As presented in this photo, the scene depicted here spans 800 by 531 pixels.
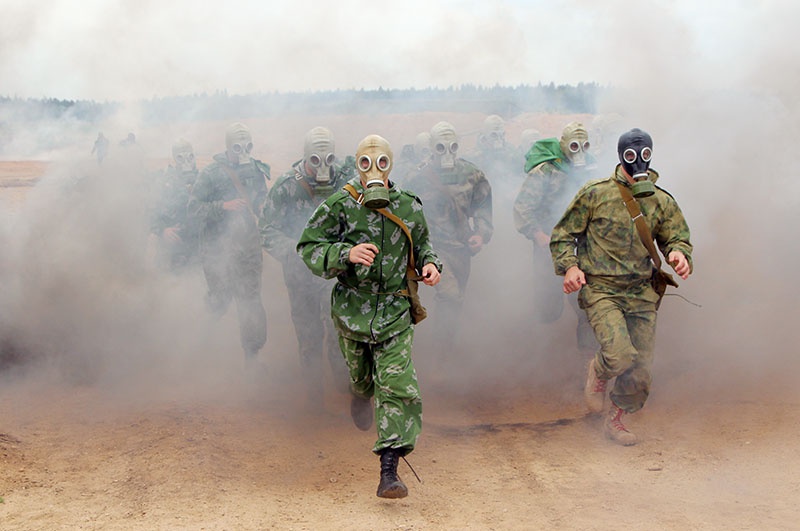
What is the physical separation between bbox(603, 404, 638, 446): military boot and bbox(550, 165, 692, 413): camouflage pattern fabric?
3.5 inches

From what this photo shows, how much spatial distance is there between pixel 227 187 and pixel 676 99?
479cm

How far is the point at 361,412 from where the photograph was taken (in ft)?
17.9

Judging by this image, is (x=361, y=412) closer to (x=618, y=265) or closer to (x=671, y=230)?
(x=618, y=265)

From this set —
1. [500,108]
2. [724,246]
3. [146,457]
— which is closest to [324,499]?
[146,457]

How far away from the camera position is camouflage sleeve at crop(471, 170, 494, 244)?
24.6ft

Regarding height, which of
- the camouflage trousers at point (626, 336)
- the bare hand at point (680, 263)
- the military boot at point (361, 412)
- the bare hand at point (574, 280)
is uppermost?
the bare hand at point (680, 263)

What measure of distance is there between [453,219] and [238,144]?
6.33 ft

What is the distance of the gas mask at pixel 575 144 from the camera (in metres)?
7.78

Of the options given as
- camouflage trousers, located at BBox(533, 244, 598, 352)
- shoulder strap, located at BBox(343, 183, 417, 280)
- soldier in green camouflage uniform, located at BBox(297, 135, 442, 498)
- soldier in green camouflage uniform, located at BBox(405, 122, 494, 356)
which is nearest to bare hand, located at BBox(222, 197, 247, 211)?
soldier in green camouflage uniform, located at BBox(405, 122, 494, 356)

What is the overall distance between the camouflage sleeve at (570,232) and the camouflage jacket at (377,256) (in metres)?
1.12

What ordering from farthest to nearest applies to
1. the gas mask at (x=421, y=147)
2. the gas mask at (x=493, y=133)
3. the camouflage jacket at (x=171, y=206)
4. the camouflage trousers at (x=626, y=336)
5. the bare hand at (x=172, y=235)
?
the gas mask at (x=493, y=133), the gas mask at (x=421, y=147), the camouflage jacket at (x=171, y=206), the bare hand at (x=172, y=235), the camouflage trousers at (x=626, y=336)

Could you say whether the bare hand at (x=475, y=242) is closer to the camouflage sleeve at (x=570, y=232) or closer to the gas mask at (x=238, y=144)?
the camouflage sleeve at (x=570, y=232)

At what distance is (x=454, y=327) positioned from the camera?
24.5ft

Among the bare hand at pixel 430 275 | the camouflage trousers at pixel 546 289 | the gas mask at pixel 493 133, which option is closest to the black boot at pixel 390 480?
the bare hand at pixel 430 275
